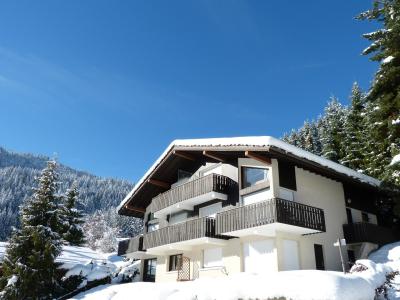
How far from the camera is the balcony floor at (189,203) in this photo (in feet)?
73.7

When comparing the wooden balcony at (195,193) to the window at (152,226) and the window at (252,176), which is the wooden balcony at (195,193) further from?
the window at (152,226)

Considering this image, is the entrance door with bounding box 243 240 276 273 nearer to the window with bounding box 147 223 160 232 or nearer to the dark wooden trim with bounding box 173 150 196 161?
the dark wooden trim with bounding box 173 150 196 161

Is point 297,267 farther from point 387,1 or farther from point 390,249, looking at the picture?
point 387,1

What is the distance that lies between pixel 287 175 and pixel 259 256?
463 centimetres

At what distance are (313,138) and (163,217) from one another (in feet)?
Result: 140

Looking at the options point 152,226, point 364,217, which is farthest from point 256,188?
point 152,226

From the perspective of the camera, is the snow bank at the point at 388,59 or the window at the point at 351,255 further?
the window at the point at 351,255

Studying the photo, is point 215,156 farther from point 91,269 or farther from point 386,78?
point 91,269

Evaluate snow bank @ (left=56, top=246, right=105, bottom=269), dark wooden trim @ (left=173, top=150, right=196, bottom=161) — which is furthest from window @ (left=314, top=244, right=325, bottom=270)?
snow bank @ (left=56, top=246, right=105, bottom=269)

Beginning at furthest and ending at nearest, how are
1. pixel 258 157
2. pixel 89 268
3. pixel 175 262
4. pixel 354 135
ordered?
pixel 354 135 → pixel 89 268 → pixel 175 262 → pixel 258 157

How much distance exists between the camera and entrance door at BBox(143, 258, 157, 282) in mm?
29578

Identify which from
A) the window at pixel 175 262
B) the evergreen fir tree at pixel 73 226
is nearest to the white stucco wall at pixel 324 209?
the window at pixel 175 262

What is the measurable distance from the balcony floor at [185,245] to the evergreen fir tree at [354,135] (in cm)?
1977

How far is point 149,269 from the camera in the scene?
30.3 metres
